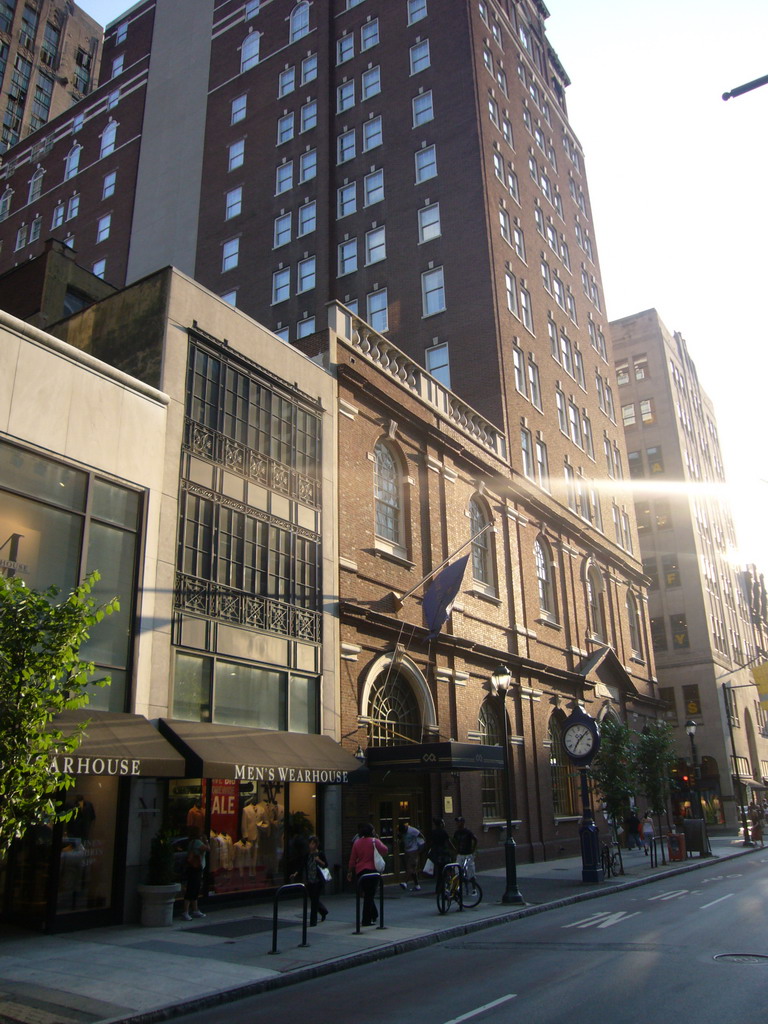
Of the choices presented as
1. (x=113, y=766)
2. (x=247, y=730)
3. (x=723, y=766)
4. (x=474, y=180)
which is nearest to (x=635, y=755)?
(x=247, y=730)

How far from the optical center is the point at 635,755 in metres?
29.3

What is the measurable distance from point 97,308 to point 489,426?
17.1 m

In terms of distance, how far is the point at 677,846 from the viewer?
30.2m

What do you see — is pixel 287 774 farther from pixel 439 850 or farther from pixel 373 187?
pixel 373 187

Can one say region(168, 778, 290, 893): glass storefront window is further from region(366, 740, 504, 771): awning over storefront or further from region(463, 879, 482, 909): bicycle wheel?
region(463, 879, 482, 909): bicycle wheel

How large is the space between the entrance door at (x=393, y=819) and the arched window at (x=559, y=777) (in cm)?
1060

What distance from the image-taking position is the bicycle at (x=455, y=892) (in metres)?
16.9

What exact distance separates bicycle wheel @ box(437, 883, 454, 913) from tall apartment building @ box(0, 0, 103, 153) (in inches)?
3317

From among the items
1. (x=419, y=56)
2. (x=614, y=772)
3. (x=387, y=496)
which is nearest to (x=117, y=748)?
(x=387, y=496)

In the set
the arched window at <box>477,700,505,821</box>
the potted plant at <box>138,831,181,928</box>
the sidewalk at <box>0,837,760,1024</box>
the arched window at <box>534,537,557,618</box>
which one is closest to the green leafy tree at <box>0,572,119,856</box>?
the sidewalk at <box>0,837,760,1024</box>

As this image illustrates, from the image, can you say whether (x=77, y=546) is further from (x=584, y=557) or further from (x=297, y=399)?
(x=584, y=557)

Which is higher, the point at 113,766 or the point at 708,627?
the point at 708,627

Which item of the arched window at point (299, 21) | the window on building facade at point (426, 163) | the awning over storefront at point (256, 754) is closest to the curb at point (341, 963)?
the awning over storefront at point (256, 754)

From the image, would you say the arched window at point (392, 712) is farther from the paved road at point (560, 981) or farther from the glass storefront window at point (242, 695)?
the paved road at point (560, 981)
